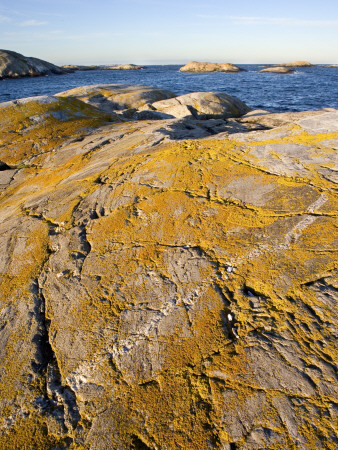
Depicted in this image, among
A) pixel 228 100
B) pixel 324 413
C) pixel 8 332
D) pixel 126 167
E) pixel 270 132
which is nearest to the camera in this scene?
pixel 324 413

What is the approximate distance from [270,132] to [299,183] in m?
3.06

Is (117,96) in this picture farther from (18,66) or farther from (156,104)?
(18,66)

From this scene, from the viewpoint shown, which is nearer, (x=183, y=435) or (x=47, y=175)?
(x=183, y=435)

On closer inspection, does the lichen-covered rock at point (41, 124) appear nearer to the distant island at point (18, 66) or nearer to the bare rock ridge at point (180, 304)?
the bare rock ridge at point (180, 304)

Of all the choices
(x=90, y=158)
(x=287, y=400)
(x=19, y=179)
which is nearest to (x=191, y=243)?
(x=287, y=400)

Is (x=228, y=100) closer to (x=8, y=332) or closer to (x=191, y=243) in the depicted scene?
(x=191, y=243)

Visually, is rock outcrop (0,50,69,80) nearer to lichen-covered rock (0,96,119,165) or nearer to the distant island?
the distant island

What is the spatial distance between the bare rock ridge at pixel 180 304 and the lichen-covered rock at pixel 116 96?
43.9 feet

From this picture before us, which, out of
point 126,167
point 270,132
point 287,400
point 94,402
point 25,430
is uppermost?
point 270,132

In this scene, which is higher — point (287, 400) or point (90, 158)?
point (90, 158)

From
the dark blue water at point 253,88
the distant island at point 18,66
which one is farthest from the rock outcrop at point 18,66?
the dark blue water at point 253,88

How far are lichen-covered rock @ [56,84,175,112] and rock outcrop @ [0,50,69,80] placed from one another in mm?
68163

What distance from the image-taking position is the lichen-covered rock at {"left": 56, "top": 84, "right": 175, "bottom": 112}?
18.3 metres

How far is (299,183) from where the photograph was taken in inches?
205
